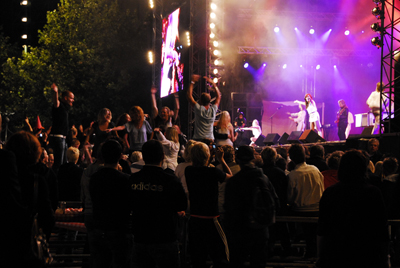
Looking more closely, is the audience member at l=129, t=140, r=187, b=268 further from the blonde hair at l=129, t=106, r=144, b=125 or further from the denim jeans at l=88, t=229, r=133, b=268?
the blonde hair at l=129, t=106, r=144, b=125

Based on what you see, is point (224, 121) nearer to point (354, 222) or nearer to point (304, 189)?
point (304, 189)

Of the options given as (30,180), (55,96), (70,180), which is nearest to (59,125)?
(55,96)

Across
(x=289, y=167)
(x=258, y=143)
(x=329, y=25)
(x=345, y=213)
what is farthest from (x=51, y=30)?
(x=345, y=213)

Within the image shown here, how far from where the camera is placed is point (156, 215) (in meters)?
3.71

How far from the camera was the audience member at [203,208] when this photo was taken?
14.7 feet

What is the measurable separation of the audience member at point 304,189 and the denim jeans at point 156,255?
8.11 feet

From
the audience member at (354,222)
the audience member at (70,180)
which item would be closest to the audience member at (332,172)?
the audience member at (354,222)

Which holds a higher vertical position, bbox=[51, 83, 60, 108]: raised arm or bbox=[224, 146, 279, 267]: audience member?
bbox=[51, 83, 60, 108]: raised arm

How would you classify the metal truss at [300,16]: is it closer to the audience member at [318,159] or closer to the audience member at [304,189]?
the audience member at [318,159]

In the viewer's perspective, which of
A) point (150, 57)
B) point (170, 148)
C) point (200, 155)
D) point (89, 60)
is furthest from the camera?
point (89, 60)

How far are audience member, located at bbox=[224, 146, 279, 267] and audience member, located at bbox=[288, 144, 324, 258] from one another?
56.3 inches

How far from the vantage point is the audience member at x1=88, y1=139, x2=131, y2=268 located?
4.06m

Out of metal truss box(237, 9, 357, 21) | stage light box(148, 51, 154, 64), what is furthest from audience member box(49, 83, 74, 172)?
metal truss box(237, 9, 357, 21)

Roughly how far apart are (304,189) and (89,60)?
19258 millimetres
